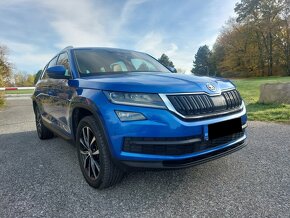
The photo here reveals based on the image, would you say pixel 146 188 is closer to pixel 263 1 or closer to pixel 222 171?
pixel 222 171

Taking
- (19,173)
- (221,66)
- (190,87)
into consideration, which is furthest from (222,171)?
(221,66)

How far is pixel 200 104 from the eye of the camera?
2.18 meters

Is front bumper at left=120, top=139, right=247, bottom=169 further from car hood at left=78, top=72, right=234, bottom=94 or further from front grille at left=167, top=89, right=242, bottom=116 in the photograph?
car hood at left=78, top=72, right=234, bottom=94

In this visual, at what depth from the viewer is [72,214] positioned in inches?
82.8

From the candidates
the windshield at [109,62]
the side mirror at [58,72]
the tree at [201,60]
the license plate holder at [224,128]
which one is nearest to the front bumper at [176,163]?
the license plate holder at [224,128]

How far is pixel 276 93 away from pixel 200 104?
6904 millimetres

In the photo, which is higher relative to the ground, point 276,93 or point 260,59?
point 260,59

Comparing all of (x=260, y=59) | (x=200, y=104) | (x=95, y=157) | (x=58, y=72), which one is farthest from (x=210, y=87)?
(x=260, y=59)

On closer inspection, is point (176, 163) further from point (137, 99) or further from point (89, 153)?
point (89, 153)

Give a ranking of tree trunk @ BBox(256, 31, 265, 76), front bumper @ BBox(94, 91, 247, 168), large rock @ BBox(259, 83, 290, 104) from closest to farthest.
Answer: front bumper @ BBox(94, 91, 247, 168) → large rock @ BBox(259, 83, 290, 104) → tree trunk @ BBox(256, 31, 265, 76)

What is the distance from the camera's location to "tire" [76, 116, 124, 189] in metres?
2.31

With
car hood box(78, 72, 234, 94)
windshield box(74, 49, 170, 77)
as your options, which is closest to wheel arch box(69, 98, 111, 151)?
car hood box(78, 72, 234, 94)

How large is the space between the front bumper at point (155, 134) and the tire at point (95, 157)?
17cm

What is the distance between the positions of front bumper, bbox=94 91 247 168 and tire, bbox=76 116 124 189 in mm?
169
